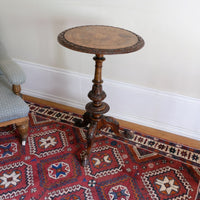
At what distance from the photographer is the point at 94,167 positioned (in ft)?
6.00

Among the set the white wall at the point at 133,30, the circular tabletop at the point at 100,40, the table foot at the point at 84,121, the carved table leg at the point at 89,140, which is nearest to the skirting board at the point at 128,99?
the white wall at the point at 133,30

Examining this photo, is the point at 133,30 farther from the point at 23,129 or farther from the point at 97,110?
the point at 23,129

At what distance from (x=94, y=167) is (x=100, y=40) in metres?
0.94

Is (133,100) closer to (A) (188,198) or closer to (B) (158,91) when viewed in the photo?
(B) (158,91)

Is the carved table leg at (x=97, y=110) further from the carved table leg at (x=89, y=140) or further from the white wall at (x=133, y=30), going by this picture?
the white wall at (x=133, y=30)

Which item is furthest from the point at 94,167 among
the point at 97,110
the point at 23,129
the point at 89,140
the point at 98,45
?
the point at 98,45

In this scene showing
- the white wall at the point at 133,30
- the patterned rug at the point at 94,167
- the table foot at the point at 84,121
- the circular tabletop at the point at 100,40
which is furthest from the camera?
the table foot at the point at 84,121

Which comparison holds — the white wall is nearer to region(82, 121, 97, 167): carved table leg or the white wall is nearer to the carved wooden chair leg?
region(82, 121, 97, 167): carved table leg

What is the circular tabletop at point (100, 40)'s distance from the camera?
4.60 feet

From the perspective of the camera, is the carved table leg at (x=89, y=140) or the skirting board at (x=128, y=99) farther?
the skirting board at (x=128, y=99)

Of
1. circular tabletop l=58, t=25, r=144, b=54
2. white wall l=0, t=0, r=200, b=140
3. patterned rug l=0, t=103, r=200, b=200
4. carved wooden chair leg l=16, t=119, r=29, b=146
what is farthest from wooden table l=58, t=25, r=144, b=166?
carved wooden chair leg l=16, t=119, r=29, b=146

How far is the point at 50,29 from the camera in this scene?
7.37 ft

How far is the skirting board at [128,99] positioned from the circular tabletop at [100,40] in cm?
63

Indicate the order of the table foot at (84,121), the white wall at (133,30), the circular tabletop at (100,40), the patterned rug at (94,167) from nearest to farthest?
1. the circular tabletop at (100,40)
2. the patterned rug at (94,167)
3. the white wall at (133,30)
4. the table foot at (84,121)
